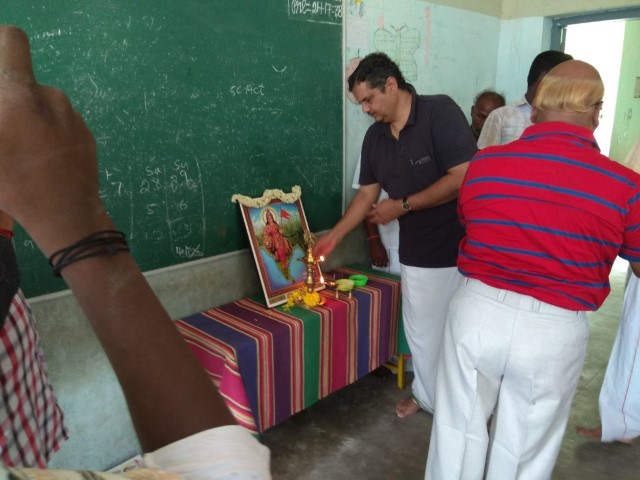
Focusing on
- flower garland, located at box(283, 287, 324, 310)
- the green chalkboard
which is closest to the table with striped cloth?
flower garland, located at box(283, 287, 324, 310)

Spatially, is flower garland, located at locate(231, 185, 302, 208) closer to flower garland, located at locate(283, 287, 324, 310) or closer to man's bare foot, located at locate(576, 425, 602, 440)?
flower garland, located at locate(283, 287, 324, 310)

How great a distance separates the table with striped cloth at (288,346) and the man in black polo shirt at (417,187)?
8.5 inches

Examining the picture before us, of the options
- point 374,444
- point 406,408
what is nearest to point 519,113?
point 406,408

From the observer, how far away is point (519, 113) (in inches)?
122

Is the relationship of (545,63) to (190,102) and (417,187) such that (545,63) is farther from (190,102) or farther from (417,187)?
(190,102)

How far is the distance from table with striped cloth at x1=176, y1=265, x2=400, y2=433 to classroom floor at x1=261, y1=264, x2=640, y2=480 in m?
0.25

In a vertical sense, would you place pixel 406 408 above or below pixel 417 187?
below

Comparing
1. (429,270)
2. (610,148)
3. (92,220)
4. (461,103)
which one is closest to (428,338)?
(429,270)

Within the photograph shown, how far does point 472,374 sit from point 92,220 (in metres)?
1.66

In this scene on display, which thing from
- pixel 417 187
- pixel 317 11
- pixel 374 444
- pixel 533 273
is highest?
pixel 317 11

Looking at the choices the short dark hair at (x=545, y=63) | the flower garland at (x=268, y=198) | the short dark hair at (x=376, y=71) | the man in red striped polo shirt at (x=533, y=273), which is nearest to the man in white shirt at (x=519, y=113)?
the short dark hair at (x=545, y=63)

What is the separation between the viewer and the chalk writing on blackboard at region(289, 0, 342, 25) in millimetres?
2568

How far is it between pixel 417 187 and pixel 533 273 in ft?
3.44

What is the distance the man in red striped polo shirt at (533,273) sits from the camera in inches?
58.6
